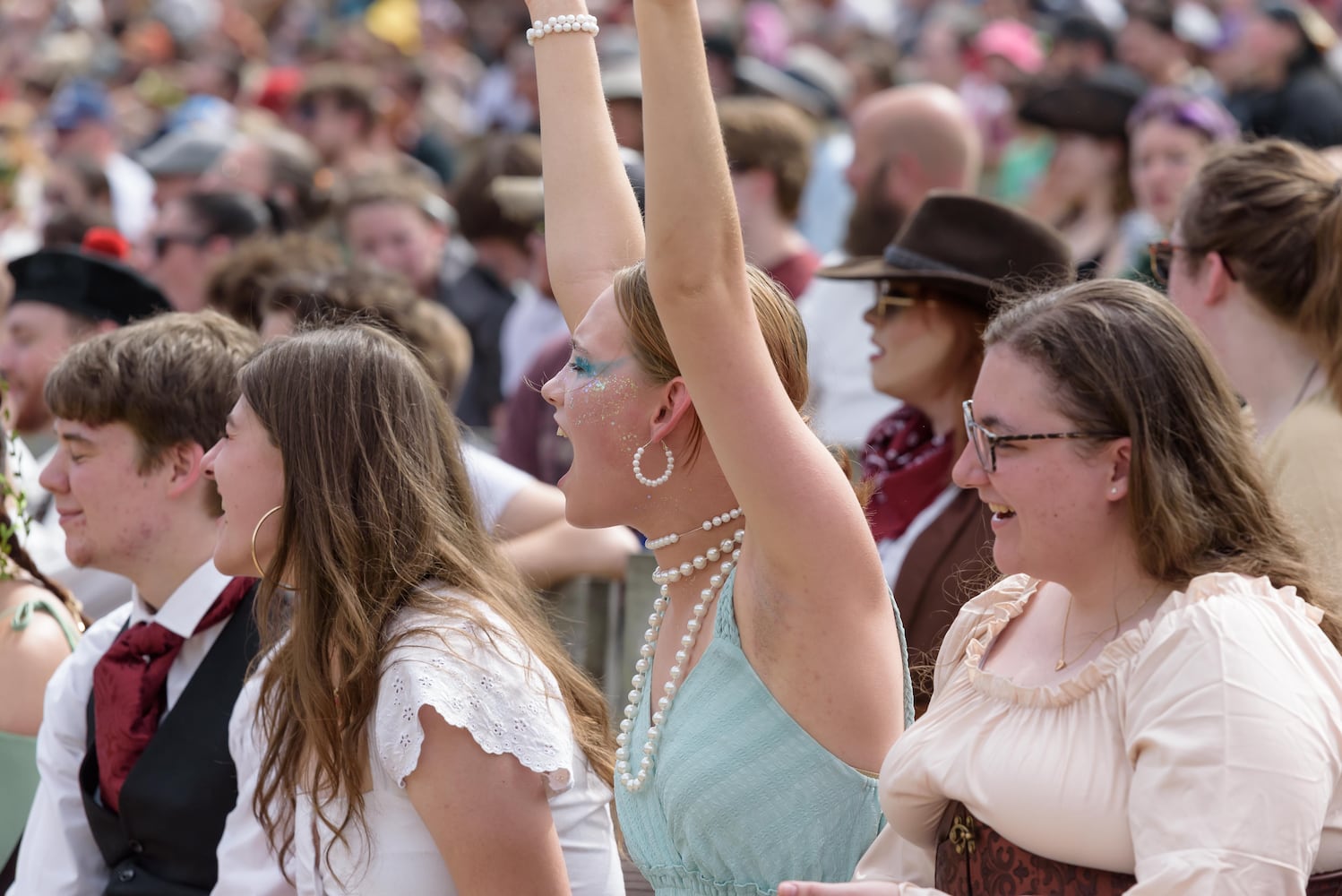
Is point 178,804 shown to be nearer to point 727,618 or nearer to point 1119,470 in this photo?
point 727,618

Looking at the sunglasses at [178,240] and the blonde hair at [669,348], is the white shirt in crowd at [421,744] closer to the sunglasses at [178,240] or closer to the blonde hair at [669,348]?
the blonde hair at [669,348]

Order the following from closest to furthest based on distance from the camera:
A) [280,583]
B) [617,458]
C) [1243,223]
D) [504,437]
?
[617,458] → [280,583] → [1243,223] → [504,437]

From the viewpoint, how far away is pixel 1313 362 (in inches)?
123

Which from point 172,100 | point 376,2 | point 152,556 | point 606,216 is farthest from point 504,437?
point 376,2

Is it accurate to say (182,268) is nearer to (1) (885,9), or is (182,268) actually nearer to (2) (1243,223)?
(2) (1243,223)

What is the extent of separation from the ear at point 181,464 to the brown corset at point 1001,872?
1.93 metres

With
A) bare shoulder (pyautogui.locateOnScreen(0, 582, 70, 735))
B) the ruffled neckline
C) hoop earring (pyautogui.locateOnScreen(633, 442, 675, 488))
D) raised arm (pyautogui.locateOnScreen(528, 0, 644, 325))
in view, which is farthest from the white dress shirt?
the ruffled neckline

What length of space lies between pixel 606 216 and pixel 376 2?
15.0 m

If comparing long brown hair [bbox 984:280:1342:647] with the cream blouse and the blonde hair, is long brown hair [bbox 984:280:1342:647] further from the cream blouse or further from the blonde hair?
the blonde hair

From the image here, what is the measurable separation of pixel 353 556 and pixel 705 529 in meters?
0.61

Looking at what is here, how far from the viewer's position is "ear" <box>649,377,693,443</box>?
236cm

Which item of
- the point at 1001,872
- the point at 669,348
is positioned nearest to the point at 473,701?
the point at 669,348

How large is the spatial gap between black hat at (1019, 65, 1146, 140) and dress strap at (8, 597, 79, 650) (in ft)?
14.6

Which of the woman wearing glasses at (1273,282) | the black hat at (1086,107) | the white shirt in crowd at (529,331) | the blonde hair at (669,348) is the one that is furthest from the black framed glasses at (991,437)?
the black hat at (1086,107)
